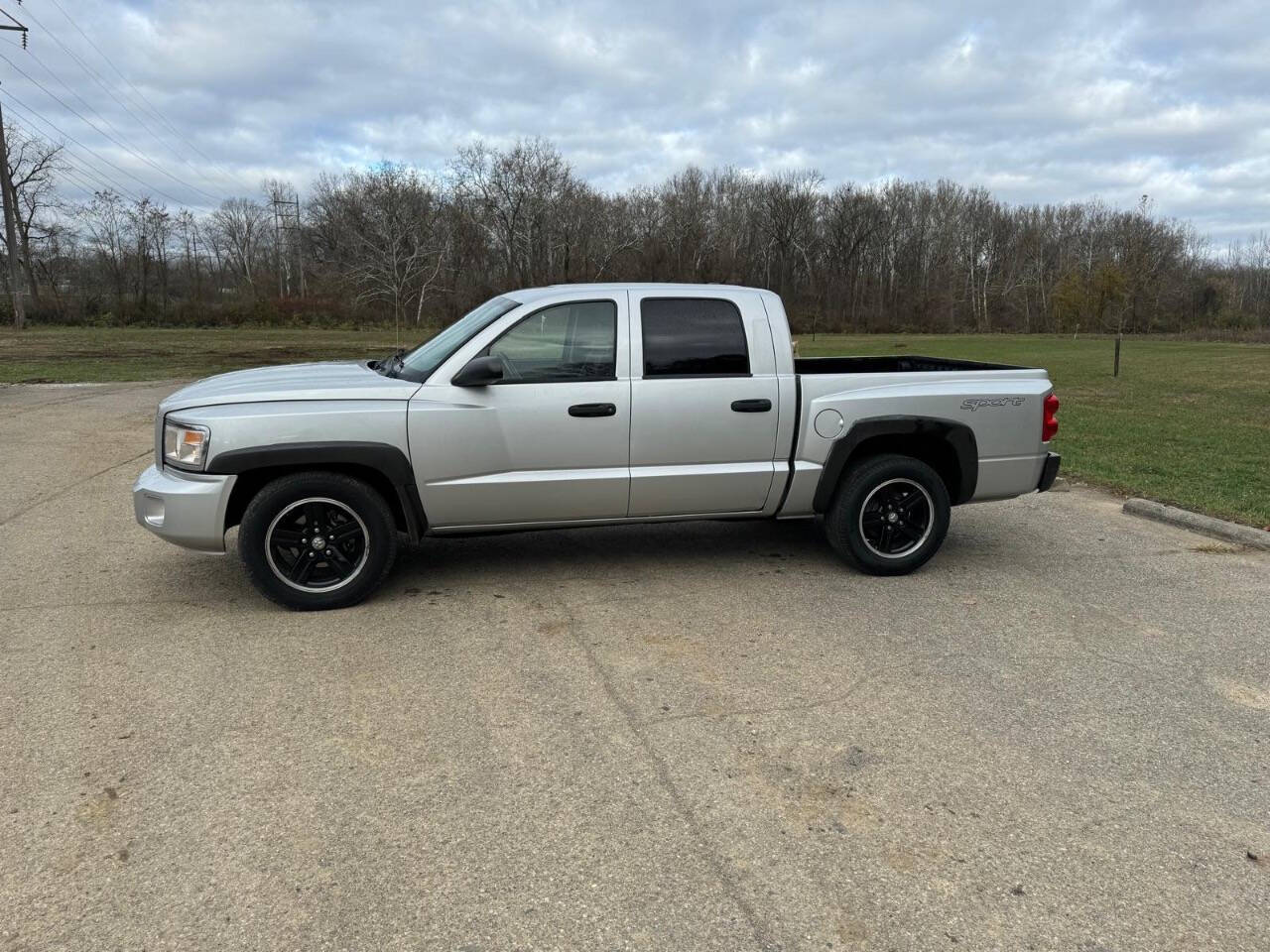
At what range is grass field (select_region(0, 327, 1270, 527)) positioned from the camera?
9.09 metres

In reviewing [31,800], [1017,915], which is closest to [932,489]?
[1017,915]

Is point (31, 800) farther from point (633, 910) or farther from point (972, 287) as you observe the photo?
point (972, 287)

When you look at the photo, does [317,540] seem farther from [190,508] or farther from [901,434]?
[901,434]

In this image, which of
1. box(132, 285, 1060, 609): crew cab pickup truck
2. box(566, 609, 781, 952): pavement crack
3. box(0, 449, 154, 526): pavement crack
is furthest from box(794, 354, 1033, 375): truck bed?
box(0, 449, 154, 526): pavement crack

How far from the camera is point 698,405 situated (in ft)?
17.6

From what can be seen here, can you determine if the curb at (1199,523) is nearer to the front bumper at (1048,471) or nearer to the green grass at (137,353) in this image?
the front bumper at (1048,471)

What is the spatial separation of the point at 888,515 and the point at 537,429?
2339 mm

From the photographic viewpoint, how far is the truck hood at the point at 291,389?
16.0 feet

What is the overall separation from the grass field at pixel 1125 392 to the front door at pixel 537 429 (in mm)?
5433

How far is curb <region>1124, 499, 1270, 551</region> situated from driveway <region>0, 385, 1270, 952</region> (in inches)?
31.7

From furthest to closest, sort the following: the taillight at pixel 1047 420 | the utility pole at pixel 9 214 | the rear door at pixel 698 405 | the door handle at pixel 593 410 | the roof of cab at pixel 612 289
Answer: the utility pole at pixel 9 214 → the taillight at pixel 1047 420 → the roof of cab at pixel 612 289 → the rear door at pixel 698 405 → the door handle at pixel 593 410

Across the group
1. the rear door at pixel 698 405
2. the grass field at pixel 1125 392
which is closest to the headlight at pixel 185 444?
the rear door at pixel 698 405

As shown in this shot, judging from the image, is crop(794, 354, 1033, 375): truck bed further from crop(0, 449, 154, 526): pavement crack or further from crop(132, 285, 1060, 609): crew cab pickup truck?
crop(0, 449, 154, 526): pavement crack

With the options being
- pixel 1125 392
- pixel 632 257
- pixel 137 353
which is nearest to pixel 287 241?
pixel 632 257
